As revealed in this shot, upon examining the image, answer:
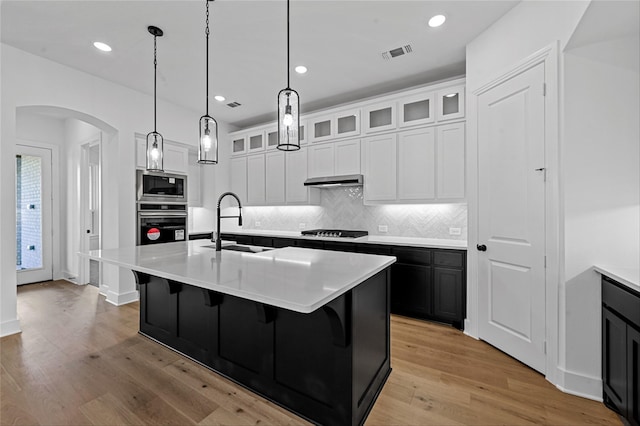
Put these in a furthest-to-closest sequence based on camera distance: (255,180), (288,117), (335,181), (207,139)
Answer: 1. (255,180)
2. (335,181)
3. (207,139)
4. (288,117)

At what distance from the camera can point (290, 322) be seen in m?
1.84

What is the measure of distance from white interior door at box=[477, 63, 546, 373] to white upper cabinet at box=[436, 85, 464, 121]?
452mm

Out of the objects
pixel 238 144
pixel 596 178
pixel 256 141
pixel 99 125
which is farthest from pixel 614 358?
pixel 99 125

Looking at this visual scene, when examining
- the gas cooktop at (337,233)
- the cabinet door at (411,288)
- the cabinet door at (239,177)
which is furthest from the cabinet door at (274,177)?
the cabinet door at (411,288)

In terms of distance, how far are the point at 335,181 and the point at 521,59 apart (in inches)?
94.3

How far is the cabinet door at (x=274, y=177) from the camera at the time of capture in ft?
16.0

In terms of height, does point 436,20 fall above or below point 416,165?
above

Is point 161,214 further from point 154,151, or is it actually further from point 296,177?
point 296,177

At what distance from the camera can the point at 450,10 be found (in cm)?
249

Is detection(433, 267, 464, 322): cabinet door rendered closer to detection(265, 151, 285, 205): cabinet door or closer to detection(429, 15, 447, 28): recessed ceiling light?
detection(429, 15, 447, 28): recessed ceiling light

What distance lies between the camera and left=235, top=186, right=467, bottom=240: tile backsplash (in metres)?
3.73

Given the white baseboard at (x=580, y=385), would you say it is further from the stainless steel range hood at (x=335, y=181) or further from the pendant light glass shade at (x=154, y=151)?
the pendant light glass shade at (x=154, y=151)

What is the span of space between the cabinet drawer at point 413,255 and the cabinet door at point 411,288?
5 cm

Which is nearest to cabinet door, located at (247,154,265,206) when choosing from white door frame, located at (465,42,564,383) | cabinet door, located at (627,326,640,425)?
white door frame, located at (465,42,564,383)
